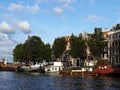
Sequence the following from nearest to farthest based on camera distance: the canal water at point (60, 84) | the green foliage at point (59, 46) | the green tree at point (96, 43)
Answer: the canal water at point (60, 84)
the green tree at point (96, 43)
the green foliage at point (59, 46)

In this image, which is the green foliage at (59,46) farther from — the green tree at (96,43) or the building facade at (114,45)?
the green tree at (96,43)

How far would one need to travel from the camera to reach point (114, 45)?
158750 millimetres

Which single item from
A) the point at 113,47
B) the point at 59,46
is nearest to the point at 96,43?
the point at 113,47

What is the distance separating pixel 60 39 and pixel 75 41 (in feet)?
95.2

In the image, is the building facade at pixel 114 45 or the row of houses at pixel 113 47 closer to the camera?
the building facade at pixel 114 45

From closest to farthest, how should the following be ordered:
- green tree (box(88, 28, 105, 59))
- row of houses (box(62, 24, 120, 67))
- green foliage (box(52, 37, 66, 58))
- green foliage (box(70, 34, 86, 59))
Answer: green tree (box(88, 28, 105, 59))
row of houses (box(62, 24, 120, 67))
green foliage (box(70, 34, 86, 59))
green foliage (box(52, 37, 66, 58))

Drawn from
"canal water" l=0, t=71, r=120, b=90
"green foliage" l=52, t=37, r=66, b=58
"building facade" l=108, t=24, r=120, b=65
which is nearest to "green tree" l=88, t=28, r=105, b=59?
"building facade" l=108, t=24, r=120, b=65

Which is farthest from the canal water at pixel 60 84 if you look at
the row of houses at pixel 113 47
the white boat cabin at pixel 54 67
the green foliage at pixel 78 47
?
the white boat cabin at pixel 54 67

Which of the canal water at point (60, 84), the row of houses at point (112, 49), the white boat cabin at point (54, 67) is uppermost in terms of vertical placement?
the row of houses at point (112, 49)

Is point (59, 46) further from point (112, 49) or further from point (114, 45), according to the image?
point (114, 45)

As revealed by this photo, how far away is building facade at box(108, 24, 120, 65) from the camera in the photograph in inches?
6122

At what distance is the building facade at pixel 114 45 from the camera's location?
156 meters

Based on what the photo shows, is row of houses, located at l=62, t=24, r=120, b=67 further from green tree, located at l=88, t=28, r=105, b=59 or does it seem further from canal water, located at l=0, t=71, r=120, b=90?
canal water, located at l=0, t=71, r=120, b=90

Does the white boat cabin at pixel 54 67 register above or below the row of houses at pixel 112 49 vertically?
below
